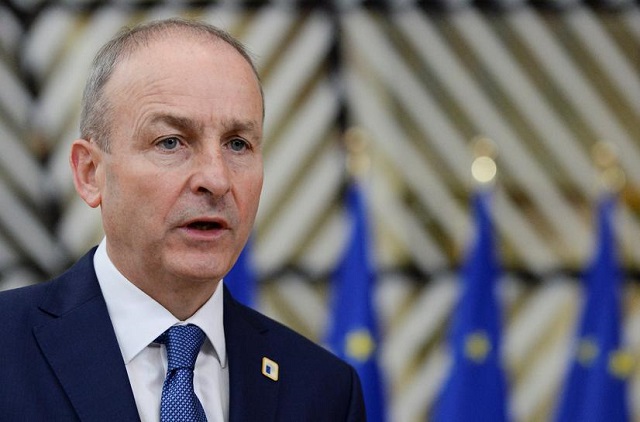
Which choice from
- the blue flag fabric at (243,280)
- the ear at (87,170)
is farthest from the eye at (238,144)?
the blue flag fabric at (243,280)

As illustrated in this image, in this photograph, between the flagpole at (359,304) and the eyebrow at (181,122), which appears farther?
the flagpole at (359,304)

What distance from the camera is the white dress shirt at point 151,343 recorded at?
6.41 ft

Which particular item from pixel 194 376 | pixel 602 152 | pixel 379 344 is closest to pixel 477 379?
pixel 379 344

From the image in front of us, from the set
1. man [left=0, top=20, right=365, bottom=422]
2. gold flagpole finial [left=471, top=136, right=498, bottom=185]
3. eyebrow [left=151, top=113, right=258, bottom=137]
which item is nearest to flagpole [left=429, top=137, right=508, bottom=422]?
gold flagpole finial [left=471, top=136, right=498, bottom=185]

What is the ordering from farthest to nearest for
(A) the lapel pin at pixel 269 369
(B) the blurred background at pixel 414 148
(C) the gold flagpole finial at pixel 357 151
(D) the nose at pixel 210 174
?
(B) the blurred background at pixel 414 148 → (C) the gold flagpole finial at pixel 357 151 → (A) the lapel pin at pixel 269 369 → (D) the nose at pixel 210 174

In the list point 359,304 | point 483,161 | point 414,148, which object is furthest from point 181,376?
point 414,148

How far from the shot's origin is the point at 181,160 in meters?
1.86

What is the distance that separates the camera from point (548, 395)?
7520 millimetres

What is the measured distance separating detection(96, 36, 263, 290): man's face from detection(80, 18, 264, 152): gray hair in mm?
17

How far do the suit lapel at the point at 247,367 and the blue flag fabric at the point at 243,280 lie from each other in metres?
3.62

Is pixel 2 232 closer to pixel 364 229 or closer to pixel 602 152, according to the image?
pixel 364 229

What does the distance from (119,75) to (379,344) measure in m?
4.59

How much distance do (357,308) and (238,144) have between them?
4439 mm

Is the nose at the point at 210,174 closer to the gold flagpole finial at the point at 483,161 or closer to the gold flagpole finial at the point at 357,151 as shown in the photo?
the gold flagpole finial at the point at 357,151
